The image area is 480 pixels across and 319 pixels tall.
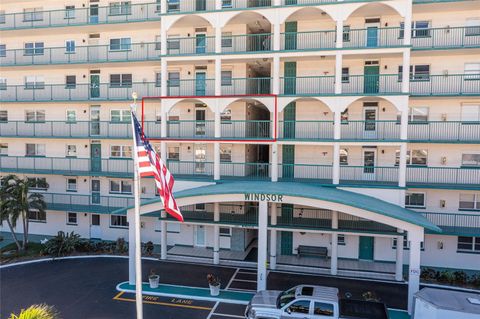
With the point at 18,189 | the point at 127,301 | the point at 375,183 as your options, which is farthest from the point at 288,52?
the point at 18,189

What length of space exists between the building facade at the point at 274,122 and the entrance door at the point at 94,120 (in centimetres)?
12

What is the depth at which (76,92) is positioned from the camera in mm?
26531

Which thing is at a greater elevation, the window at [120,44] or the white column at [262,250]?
the window at [120,44]

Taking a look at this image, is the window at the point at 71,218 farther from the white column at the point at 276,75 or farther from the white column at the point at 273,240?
the white column at the point at 276,75

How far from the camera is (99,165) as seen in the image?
86.4 feet

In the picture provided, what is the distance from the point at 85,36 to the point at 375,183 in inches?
907

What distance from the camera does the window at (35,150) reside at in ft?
90.6

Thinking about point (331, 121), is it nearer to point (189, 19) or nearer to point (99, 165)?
point (189, 19)

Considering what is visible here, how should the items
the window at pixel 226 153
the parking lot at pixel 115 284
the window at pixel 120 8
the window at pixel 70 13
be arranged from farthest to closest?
1. the window at pixel 70 13
2. the window at pixel 120 8
3. the window at pixel 226 153
4. the parking lot at pixel 115 284

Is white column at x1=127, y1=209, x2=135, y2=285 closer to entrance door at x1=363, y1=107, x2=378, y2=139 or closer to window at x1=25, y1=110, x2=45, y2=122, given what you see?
window at x1=25, y1=110, x2=45, y2=122

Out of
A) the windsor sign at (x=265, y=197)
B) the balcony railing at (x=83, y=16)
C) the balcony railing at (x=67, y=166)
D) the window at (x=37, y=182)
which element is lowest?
the window at (x=37, y=182)

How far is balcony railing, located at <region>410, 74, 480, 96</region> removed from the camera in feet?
69.1

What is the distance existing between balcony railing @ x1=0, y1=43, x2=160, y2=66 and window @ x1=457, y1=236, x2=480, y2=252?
73.7 feet

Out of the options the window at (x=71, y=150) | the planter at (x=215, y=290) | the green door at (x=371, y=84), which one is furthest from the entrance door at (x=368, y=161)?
the window at (x=71, y=150)
